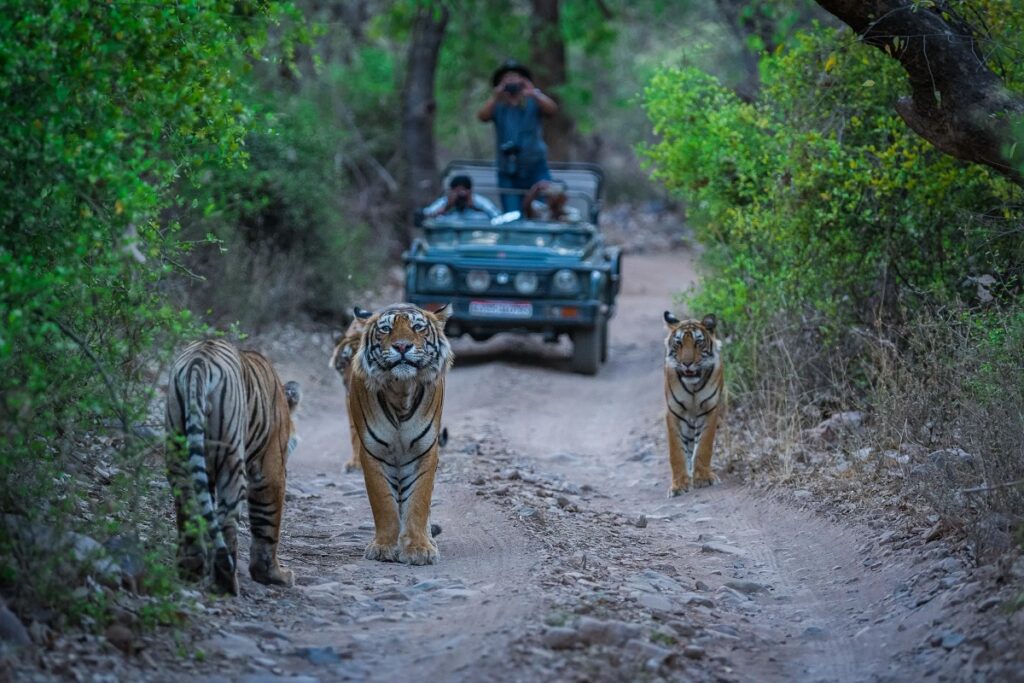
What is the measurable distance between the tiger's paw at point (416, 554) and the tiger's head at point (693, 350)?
10.4 feet

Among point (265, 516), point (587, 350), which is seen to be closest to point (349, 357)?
point (265, 516)

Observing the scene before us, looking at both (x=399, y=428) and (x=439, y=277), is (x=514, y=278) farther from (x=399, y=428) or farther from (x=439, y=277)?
(x=399, y=428)

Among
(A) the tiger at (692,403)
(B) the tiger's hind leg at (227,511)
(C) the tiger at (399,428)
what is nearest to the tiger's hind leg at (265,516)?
(B) the tiger's hind leg at (227,511)

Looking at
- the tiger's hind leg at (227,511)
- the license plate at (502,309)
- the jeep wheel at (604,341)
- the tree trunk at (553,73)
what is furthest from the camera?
the tree trunk at (553,73)

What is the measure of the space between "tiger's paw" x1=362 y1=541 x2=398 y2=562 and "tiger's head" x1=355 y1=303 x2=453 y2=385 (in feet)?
3.04

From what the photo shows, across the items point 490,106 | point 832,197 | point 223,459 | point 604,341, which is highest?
point 490,106

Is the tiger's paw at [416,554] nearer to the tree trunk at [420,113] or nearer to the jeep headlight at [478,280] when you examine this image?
the jeep headlight at [478,280]

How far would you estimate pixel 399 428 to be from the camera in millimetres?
7316

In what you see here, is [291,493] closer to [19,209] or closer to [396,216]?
[19,209]

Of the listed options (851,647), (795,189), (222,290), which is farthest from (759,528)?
(222,290)

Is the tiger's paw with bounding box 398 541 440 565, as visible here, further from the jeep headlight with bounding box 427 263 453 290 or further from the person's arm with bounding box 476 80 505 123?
the person's arm with bounding box 476 80 505 123

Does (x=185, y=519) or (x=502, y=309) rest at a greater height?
(x=502, y=309)

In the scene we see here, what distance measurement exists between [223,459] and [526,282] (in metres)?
9.18

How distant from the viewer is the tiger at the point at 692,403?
32.0 feet
